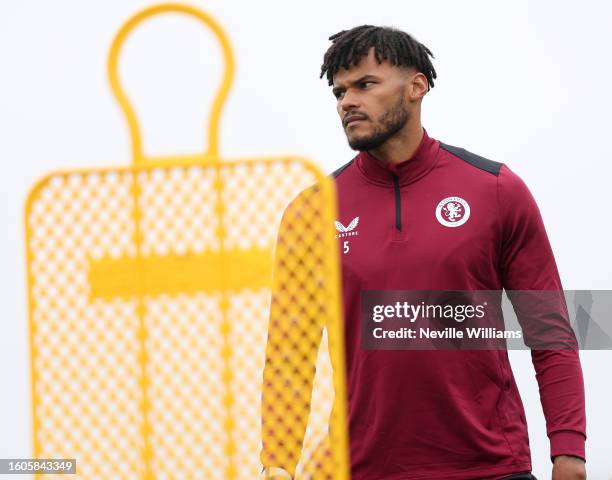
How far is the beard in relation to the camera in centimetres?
360

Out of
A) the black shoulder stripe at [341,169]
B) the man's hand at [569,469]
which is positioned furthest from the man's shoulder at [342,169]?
the man's hand at [569,469]

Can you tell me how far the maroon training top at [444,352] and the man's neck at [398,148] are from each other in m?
0.03

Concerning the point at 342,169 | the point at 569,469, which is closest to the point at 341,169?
the point at 342,169

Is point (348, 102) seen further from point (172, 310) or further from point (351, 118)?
point (172, 310)

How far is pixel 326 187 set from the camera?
234cm

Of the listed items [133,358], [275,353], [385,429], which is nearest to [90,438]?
[133,358]

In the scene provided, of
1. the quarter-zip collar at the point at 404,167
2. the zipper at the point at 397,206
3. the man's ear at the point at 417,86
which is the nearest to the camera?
the zipper at the point at 397,206

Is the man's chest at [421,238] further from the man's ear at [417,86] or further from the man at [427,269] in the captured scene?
the man's ear at [417,86]

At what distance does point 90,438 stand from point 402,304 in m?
1.21

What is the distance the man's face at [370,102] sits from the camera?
11.8 feet

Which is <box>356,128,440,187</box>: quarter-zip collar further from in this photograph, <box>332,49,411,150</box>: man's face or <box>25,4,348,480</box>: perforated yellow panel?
<box>25,4,348,480</box>: perforated yellow panel

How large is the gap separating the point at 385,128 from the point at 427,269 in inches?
18.2

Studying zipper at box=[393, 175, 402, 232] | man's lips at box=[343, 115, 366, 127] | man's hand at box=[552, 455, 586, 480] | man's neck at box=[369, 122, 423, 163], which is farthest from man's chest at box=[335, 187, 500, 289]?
man's hand at box=[552, 455, 586, 480]

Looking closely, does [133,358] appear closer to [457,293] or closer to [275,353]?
Result: [275,353]
